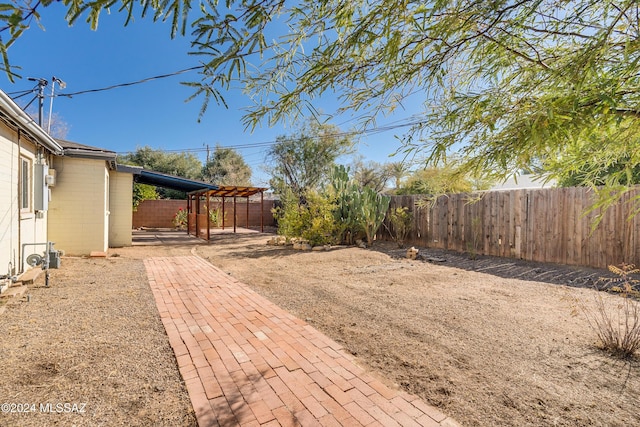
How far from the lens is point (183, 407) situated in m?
2.11

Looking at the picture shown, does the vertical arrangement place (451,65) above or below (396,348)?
above

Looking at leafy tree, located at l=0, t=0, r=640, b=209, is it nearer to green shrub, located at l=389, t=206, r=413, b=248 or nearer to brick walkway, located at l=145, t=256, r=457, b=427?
brick walkway, located at l=145, t=256, r=457, b=427

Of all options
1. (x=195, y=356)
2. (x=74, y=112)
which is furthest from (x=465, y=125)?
(x=74, y=112)

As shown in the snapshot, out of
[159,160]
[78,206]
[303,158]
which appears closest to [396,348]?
[78,206]

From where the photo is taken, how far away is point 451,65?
2.12 m

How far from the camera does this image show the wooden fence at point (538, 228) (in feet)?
20.0

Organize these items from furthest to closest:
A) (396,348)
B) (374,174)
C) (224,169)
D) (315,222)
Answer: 1. (224,169)
2. (374,174)
3. (315,222)
4. (396,348)

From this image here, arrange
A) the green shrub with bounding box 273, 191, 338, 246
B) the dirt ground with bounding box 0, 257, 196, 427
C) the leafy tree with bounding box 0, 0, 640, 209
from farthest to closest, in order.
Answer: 1. the green shrub with bounding box 273, 191, 338, 246
2. the dirt ground with bounding box 0, 257, 196, 427
3. the leafy tree with bounding box 0, 0, 640, 209

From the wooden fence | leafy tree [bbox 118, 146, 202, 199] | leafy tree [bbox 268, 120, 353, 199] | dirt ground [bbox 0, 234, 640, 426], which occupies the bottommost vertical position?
dirt ground [bbox 0, 234, 640, 426]

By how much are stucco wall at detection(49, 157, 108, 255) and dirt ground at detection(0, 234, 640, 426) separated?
2998 millimetres

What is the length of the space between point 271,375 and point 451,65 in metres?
2.68

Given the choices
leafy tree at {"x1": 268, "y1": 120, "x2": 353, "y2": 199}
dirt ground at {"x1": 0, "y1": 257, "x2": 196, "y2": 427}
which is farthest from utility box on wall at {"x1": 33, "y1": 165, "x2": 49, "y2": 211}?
leafy tree at {"x1": 268, "y1": 120, "x2": 353, "y2": 199}

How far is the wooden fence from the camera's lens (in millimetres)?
6102

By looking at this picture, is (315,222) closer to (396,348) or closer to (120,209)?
(120,209)
